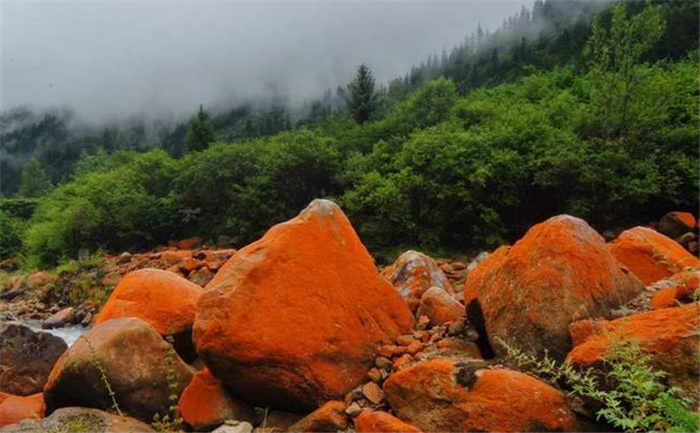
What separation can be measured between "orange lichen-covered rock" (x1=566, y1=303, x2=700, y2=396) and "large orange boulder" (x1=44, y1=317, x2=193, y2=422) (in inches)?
177

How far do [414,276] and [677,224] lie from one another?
1302cm

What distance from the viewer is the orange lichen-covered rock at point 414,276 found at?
9077mm

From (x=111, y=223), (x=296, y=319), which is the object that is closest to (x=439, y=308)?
(x=296, y=319)

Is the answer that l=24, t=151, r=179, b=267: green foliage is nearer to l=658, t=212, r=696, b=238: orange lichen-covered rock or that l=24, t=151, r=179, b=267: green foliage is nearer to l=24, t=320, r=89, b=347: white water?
l=24, t=320, r=89, b=347: white water

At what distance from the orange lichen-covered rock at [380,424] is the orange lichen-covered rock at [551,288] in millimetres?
1370

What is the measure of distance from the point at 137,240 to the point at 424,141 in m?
20.6

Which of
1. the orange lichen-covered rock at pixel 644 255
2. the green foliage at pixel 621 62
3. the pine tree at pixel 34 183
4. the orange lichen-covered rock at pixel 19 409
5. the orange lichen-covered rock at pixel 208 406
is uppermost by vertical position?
the green foliage at pixel 621 62

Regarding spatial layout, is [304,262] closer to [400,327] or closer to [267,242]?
[267,242]

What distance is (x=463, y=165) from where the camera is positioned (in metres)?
23.0

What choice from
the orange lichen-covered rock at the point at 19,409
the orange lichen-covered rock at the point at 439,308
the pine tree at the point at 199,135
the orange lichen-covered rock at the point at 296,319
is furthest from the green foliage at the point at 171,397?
the pine tree at the point at 199,135

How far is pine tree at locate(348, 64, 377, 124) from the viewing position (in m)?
46.6

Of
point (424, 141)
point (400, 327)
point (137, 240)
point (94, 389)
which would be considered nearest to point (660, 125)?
point (424, 141)

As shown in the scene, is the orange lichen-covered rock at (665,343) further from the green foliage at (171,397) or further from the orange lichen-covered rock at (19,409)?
the orange lichen-covered rock at (19,409)

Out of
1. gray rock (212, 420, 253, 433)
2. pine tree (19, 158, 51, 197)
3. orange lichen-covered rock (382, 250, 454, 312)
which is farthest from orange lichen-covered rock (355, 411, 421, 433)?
pine tree (19, 158, 51, 197)
